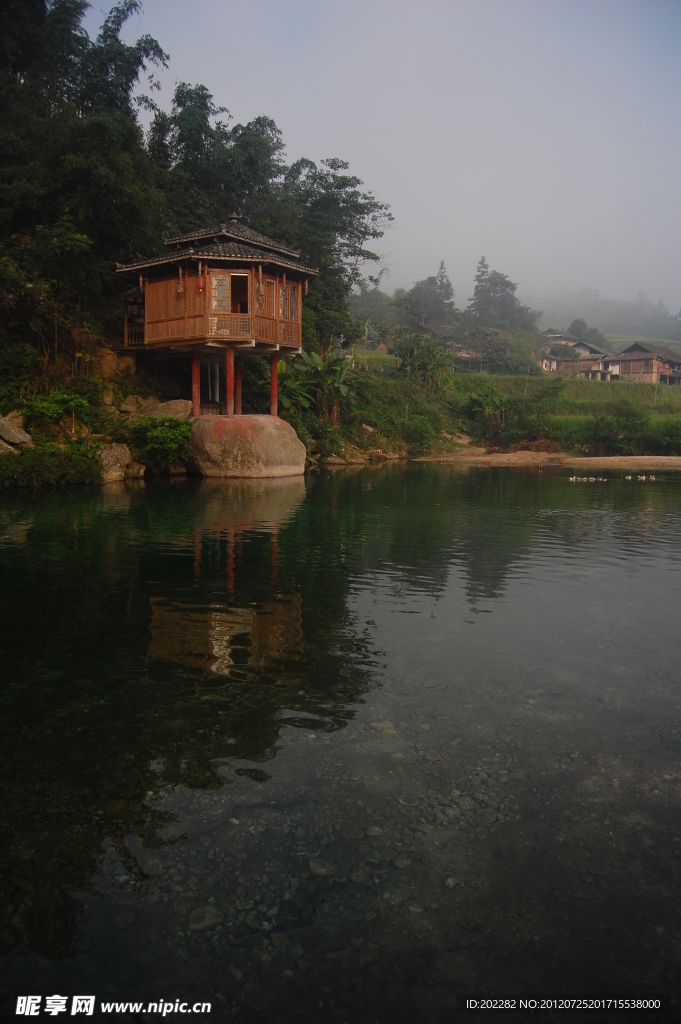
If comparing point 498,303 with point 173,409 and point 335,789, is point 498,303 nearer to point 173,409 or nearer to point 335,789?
point 173,409

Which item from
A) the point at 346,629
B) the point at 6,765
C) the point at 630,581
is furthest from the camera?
the point at 630,581

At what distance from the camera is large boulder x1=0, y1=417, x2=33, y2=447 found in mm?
18500

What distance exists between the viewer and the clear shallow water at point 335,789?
2961mm

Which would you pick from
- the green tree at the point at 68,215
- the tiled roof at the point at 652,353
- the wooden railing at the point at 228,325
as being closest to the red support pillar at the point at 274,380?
the wooden railing at the point at 228,325

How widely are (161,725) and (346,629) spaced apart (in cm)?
269

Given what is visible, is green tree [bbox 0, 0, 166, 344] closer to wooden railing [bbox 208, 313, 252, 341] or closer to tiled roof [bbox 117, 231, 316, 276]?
tiled roof [bbox 117, 231, 316, 276]

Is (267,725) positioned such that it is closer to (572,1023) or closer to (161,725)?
(161,725)

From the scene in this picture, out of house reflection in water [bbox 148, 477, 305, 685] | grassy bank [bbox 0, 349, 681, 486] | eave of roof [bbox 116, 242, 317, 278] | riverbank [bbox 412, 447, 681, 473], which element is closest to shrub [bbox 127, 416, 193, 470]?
grassy bank [bbox 0, 349, 681, 486]

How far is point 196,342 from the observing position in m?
22.4

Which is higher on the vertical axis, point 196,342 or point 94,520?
point 196,342

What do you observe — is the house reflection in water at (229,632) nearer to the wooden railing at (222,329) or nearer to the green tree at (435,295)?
the wooden railing at (222,329)

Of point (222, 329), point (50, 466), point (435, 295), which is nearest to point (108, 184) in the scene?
point (222, 329)

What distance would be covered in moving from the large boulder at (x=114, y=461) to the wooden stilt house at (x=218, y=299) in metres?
3.37

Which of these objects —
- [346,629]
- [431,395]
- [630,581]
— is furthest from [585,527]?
[431,395]
